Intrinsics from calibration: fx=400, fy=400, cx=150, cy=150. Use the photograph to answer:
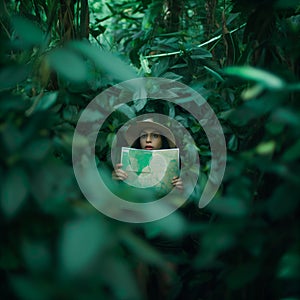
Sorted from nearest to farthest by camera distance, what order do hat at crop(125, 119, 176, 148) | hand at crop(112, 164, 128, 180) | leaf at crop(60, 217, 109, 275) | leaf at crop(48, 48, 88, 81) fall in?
1. leaf at crop(60, 217, 109, 275)
2. leaf at crop(48, 48, 88, 81)
3. hand at crop(112, 164, 128, 180)
4. hat at crop(125, 119, 176, 148)

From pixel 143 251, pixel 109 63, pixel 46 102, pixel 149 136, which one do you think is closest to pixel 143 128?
pixel 149 136

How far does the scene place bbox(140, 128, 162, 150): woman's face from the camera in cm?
126

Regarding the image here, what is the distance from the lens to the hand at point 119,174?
1.13 m

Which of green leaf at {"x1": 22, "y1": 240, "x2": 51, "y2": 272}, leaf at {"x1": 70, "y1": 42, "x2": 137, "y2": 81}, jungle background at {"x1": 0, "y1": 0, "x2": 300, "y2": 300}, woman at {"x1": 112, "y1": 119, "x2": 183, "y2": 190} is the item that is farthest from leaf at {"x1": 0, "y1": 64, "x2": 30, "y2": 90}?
woman at {"x1": 112, "y1": 119, "x2": 183, "y2": 190}

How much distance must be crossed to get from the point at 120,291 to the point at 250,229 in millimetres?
231

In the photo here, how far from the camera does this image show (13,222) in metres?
0.59

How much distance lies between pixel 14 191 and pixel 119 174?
60 cm

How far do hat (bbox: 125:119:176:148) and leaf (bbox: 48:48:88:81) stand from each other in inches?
25.9

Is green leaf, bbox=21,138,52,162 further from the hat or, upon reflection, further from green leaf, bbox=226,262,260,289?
the hat

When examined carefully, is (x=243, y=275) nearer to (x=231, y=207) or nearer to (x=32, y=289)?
(x=231, y=207)

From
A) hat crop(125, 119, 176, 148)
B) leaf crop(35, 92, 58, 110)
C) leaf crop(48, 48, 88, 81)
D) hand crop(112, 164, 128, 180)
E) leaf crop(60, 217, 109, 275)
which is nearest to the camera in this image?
leaf crop(60, 217, 109, 275)

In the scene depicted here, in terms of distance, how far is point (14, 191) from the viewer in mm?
546

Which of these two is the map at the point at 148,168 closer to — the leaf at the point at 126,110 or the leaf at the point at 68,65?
the leaf at the point at 126,110

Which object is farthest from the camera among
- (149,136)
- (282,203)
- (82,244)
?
(149,136)
